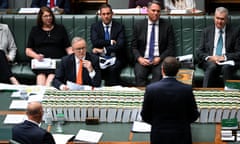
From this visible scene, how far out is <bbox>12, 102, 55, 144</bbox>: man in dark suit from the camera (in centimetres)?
566

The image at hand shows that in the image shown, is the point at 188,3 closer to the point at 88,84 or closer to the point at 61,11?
the point at 61,11

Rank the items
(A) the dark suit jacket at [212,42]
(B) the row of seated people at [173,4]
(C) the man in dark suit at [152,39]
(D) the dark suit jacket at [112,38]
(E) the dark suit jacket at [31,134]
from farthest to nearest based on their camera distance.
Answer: (B) the row of seated people at [173,4]
(D) the dark suit jacket at [112,38]
(C) the man in dark suit at [152,39]
(A) the dark suit jacket at [212,42]
(E) the dark suit jacket at [31,134]

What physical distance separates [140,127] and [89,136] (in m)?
0.52

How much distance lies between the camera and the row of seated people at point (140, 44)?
909cm

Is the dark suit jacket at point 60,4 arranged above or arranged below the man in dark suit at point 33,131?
above

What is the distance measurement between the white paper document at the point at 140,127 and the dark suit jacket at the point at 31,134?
108 centimetres

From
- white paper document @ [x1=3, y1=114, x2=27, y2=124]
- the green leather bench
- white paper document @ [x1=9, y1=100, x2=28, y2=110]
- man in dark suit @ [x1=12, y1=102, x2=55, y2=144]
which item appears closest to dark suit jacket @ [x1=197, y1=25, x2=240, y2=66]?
the green leather bench

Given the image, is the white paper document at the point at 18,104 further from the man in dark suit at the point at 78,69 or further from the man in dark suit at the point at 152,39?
the man in dark suit at the point at 152,39

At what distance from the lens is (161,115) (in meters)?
6.02

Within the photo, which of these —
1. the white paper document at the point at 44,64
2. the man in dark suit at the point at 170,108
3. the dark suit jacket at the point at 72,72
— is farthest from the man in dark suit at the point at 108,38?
the man in dark suit at the point at 170,108

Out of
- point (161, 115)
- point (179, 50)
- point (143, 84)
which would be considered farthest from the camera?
point (179, 50)

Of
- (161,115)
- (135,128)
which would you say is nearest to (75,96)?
(135,128)

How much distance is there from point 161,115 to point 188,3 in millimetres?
4840

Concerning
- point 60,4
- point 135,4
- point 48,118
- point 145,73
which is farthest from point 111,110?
point 60,4
